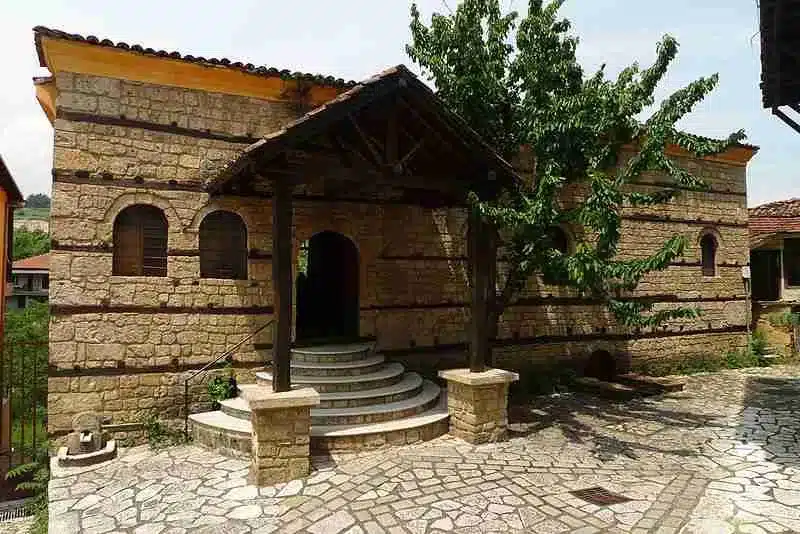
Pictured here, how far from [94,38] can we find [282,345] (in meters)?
4.92

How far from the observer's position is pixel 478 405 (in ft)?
21.4

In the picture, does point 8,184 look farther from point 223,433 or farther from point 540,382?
point 540,382

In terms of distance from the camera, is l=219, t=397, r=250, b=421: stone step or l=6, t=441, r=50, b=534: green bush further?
l=219, t=397, r=250, b=421: stone step

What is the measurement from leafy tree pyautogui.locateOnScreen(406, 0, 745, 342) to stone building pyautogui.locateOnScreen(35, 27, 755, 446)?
39.7 inches

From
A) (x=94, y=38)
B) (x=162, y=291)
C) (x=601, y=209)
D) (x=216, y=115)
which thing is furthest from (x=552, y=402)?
(x=94, y=38)

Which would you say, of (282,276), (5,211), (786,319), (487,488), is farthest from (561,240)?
(5,211)

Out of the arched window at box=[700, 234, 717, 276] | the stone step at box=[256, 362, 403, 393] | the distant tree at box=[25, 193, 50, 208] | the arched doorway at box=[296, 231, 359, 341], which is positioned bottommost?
the stone step at box=[256, 362, 403, 393]

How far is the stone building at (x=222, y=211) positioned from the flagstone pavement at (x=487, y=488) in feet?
4.68

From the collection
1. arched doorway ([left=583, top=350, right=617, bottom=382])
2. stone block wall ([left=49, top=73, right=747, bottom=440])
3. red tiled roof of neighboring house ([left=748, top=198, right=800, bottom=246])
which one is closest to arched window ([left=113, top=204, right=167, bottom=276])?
stone block wall ([left=49, top=73, right=747, bottom=440])

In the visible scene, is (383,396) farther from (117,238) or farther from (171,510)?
(117,238)

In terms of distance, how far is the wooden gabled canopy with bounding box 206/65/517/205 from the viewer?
573 cm

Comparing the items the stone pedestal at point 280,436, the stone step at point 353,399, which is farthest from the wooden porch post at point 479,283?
the stone pedestal at point 280,436

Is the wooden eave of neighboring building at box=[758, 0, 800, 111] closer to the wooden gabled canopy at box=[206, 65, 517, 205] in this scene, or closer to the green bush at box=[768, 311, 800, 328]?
the wooden gabled canopy at box=[206, 65, 517, 205]

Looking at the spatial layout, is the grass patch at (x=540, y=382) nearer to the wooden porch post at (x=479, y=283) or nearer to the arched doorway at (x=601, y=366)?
the arched doorway at (x=601, y=366)
